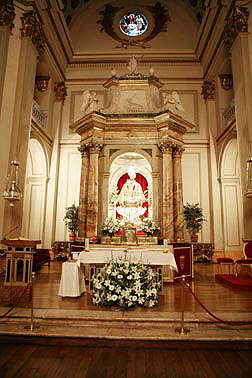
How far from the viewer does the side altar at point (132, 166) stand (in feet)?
26.2

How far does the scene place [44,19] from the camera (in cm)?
1073

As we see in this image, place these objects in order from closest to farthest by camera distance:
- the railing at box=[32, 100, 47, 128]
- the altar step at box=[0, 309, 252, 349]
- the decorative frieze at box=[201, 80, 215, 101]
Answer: the altar step at box=[0, 309, 252, 349]
the railing at box=[32, 100, 47, 128]
the decorative frieze at box=[201, 80, 215, 101]

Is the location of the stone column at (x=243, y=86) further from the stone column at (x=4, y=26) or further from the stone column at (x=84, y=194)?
the stone column at (x=4, y=26)

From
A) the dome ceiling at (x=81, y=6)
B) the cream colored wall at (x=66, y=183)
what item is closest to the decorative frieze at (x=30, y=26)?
the cream colored wall at (x=66, y=183)

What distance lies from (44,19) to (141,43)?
5.17m

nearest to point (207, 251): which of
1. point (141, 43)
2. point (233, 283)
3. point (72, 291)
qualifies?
point (233, 283)

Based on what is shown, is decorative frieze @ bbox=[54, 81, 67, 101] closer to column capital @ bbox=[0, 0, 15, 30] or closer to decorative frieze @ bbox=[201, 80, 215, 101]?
column capital @ bbox=[0, 0, 15, 30]

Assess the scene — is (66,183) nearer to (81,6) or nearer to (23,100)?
(23,100)

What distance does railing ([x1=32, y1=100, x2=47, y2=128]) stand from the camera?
1109cm

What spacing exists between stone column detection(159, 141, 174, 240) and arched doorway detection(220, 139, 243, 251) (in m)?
4.41

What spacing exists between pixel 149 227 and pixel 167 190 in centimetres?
120

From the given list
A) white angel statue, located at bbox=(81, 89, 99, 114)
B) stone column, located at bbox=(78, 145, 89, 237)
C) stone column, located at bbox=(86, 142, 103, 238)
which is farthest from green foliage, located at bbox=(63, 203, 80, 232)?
white angel statue, located at bbox=(81, 89, 99, 114)

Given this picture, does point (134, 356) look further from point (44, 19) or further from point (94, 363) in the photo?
point (44, 19)

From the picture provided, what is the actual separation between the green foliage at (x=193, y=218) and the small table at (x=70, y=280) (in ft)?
22.9
